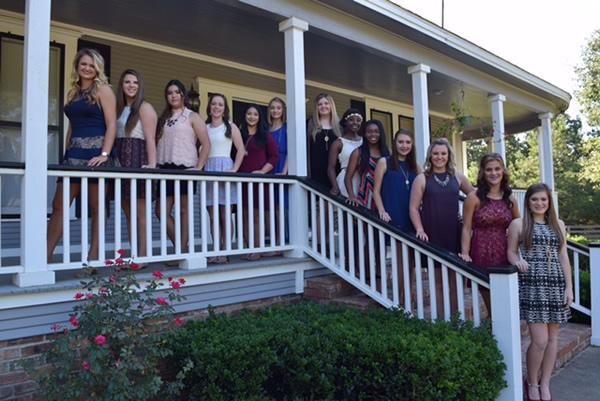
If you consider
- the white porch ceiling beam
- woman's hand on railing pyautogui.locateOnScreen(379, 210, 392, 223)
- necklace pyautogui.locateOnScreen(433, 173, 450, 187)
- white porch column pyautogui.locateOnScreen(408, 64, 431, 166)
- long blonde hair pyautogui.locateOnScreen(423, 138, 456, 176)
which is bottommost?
woman's hand on railing pyautogui.locateOnScreen(379, 210, 392, 223)

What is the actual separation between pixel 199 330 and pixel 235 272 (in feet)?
2.60

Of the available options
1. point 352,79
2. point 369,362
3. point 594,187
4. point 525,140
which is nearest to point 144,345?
point 369,362

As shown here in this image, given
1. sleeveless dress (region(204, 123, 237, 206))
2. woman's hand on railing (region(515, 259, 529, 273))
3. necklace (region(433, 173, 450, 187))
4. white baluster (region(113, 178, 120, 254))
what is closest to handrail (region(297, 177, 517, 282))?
woman's hand on railing (region(515, 259, 529, 273))

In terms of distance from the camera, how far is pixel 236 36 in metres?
6.00

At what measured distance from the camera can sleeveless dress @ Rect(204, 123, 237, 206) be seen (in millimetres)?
4238

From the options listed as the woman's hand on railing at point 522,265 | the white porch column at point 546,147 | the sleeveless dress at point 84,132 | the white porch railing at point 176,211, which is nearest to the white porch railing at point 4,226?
the white porch railing at point 176,211

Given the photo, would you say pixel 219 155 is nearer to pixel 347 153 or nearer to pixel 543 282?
pixel 347 153

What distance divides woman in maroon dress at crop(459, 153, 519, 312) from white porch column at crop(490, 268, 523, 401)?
311 millimetres

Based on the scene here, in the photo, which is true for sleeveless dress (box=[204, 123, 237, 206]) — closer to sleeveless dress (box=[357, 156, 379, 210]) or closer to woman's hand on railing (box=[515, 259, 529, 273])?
sleeveless dress (box=[357, 156, 379, 210])

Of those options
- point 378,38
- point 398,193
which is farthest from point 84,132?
point 378,38

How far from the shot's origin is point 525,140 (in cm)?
4834

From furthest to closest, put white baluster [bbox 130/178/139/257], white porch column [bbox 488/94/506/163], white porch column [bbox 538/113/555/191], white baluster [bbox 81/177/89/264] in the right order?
1. white porch column [bbox 538/113/555/191]
2. white porch column [bbox 488/94/506/163]
3. white baluster [bbox 130/178/139/257]
4. white baluster [bbox 81/177/89/264]

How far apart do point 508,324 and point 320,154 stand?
7.64ft

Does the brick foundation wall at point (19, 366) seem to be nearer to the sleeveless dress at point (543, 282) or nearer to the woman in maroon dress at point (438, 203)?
the woman in maroon dress at point (438, 203)
